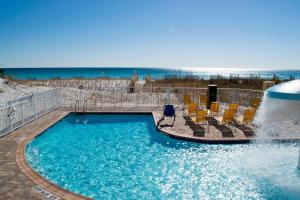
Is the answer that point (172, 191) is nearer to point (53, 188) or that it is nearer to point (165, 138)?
point (53, 188)

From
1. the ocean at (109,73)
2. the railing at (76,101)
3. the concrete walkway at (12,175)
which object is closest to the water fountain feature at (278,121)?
the railing at (76,101)

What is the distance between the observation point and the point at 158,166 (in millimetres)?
6664

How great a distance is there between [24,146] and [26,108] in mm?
3282

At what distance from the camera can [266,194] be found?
5180mm

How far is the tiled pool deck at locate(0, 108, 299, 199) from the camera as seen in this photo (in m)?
4.69

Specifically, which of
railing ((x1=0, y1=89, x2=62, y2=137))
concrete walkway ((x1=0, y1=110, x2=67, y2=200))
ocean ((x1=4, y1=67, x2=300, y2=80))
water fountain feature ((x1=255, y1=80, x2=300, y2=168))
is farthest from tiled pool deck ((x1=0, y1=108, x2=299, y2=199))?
ocean ((x1=4, y1=67, x2=300, y2=80))

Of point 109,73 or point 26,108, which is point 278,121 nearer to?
point 26,108

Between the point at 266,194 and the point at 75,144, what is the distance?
18.8 feet

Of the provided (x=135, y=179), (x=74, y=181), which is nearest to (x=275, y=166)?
(x=135, y=179)

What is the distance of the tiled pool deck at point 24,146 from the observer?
4.69 m

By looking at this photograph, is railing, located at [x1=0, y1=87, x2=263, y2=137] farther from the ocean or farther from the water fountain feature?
the ocean

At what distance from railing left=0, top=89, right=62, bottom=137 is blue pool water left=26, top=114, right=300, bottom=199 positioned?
42.5 inches

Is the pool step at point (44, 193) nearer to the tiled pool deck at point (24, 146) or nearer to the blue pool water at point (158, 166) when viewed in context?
the tiled pool deck at point (24, 146)

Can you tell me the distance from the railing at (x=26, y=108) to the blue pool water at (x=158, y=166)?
1079mm
